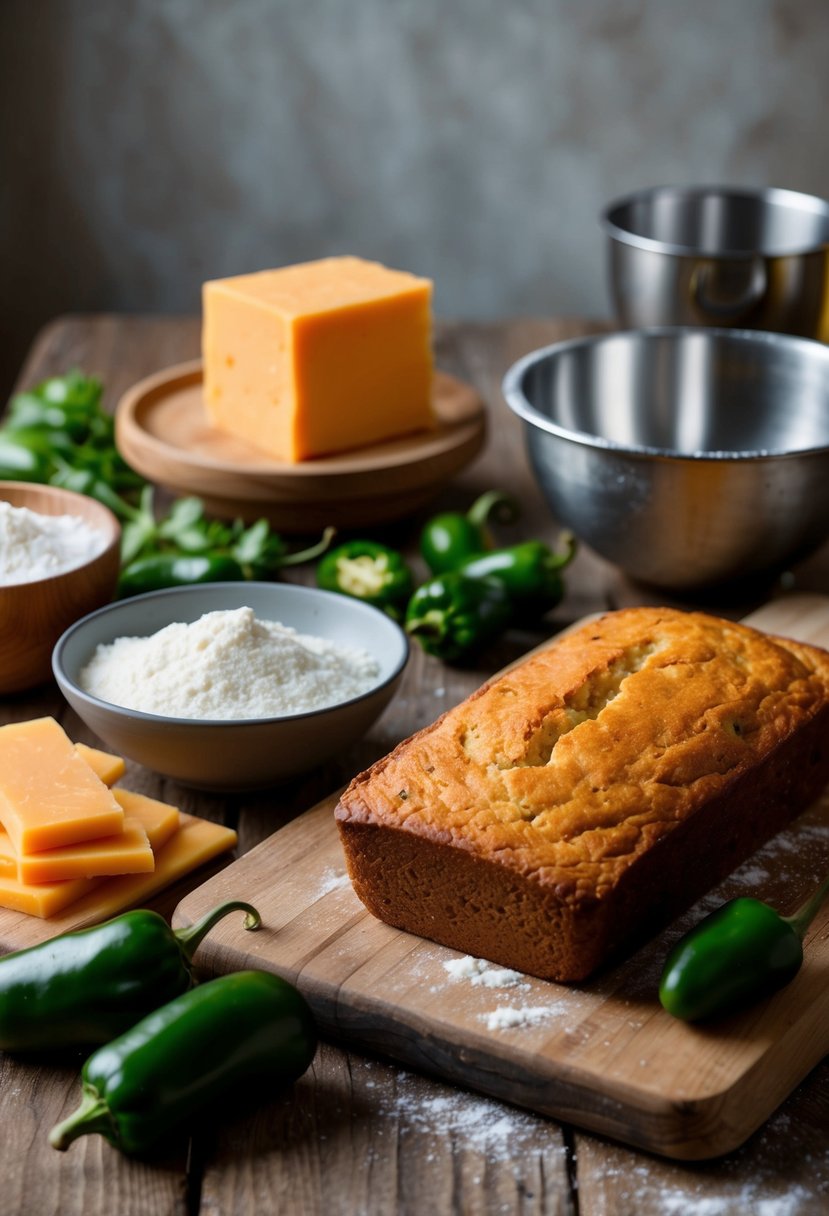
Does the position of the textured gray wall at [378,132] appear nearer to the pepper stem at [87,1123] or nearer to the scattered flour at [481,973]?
the scattered flour at [481,973]

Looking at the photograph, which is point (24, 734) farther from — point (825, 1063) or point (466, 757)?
point (825, 1063)

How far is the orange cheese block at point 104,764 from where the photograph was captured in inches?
83.3

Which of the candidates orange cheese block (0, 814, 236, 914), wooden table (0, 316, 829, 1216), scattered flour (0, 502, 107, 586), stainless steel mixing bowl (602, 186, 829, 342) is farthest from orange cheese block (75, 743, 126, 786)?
stainless steel mixing bowl (602, 186, 829, 342)

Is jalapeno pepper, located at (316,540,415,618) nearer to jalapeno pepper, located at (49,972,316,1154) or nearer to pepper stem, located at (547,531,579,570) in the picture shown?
pepper stem, located at (547,531,579,570)

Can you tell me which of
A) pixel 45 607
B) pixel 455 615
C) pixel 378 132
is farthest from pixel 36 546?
pixel 378 132

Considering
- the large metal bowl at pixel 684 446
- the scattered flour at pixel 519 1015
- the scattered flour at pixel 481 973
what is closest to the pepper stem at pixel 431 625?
the large metal bowl at pixel 684 446

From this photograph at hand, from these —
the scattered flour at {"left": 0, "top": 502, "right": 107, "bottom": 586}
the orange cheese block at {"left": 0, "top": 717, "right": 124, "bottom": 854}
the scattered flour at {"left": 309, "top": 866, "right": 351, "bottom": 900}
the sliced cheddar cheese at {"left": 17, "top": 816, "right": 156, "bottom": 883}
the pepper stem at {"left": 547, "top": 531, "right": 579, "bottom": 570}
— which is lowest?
the scattered flour at {"left": 309, "top": 866, "right": 351, "bottom": 900}

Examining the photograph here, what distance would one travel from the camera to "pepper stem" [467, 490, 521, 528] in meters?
3.00

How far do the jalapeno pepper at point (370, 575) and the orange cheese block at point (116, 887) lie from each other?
83 centimetres

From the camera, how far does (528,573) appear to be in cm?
274

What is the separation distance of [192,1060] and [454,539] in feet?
5.10

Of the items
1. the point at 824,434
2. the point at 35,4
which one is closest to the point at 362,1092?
the point at 824,434

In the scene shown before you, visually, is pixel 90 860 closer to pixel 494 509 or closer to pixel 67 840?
pixel 67 840

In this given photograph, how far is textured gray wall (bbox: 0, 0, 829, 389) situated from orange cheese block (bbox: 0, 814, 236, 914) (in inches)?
167
